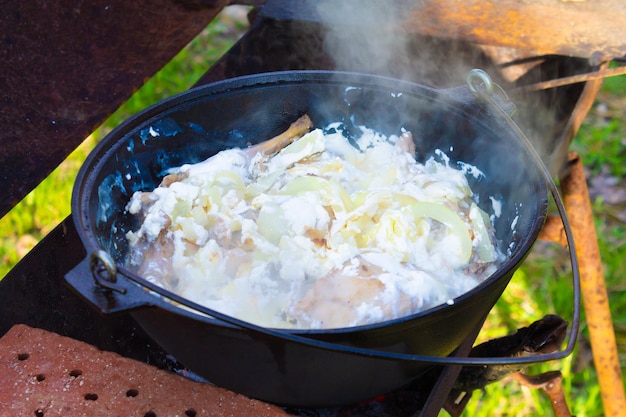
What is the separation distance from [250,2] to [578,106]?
4.50ft

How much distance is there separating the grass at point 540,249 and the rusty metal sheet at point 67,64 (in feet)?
5.28

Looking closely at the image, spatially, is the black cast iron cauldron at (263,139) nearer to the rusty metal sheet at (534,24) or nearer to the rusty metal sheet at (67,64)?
the rusty metal sheet at (67,64)

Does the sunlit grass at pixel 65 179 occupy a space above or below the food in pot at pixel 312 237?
below

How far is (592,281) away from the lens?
8.52 ft

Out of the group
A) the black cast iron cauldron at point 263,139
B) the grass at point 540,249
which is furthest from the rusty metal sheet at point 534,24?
the grass at point 540,249

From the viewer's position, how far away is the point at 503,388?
3113 mm

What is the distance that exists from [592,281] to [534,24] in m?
1.04

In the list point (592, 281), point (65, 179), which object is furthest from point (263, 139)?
point (65, 179)

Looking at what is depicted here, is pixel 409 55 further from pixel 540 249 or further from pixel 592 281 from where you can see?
pixel 540 249

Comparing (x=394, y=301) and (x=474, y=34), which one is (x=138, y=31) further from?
(x=394, y=301)

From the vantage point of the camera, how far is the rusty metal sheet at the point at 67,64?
2047mm

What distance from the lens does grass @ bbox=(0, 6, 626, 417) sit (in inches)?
120

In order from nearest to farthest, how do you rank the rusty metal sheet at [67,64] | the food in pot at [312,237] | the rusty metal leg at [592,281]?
the food in pot at [312,237] → the rusty metal sheet at [67,64] → the rusty metal leg at [592,281]

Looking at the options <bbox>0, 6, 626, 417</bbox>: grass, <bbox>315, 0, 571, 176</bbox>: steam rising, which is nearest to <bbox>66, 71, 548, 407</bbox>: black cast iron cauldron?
<bbox>315, 0, 571, 176</bbox>: steam rising
